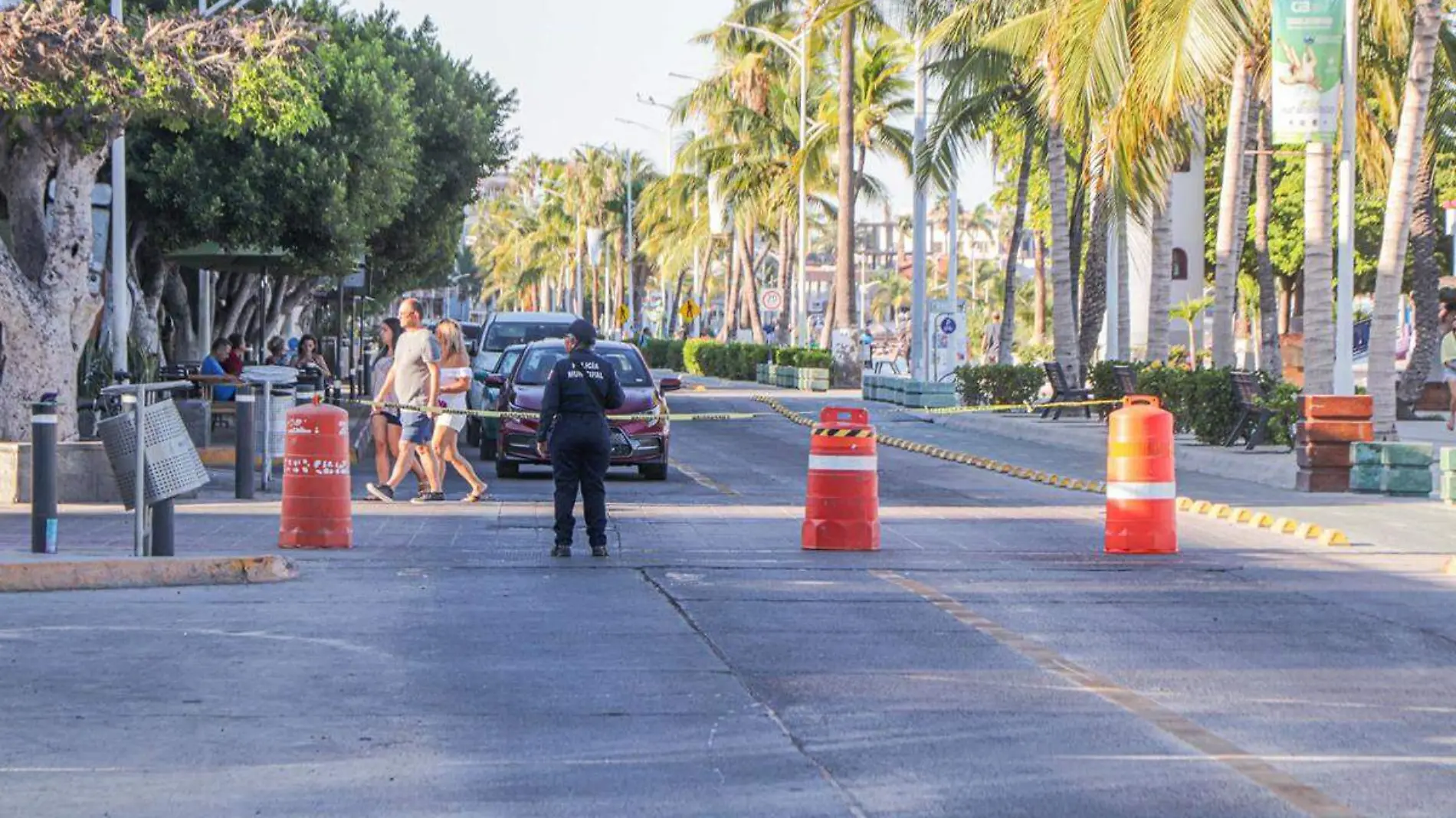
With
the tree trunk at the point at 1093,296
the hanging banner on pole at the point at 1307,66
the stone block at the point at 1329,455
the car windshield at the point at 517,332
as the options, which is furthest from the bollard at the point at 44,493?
the tree trunk at the point at 1093,296

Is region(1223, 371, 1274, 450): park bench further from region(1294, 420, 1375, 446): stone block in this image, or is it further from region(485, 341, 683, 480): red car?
region(485, 341, 683, 480): red car

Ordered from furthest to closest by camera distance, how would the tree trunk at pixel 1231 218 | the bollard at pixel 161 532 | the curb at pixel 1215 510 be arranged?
1. the tree trunk at pixel 1231 218
2. the curb at pixel 1215 510
3. the bollard at pixel 161 532

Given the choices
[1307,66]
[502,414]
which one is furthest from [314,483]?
[1307,66]

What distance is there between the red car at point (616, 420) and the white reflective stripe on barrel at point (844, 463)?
7.01 metres

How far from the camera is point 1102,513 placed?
19109 mm

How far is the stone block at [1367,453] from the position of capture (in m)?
21.0

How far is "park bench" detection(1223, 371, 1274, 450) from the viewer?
25.7 metres

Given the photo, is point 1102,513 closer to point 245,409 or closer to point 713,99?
point 245,409

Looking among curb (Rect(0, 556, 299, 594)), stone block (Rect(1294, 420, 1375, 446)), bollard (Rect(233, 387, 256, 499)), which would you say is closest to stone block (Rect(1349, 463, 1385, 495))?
stone block (Rect(1294, 420, 1375, 446))

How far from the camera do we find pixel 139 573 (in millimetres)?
13117

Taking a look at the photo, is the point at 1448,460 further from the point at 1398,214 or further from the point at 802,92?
the point at 802,92

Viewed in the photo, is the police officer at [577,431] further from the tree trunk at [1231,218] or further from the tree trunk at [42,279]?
the tree trunk at [1231,218]

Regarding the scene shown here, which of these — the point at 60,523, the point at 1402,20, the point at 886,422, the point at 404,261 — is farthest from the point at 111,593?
the point at 404,261

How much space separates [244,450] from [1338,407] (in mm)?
10901
